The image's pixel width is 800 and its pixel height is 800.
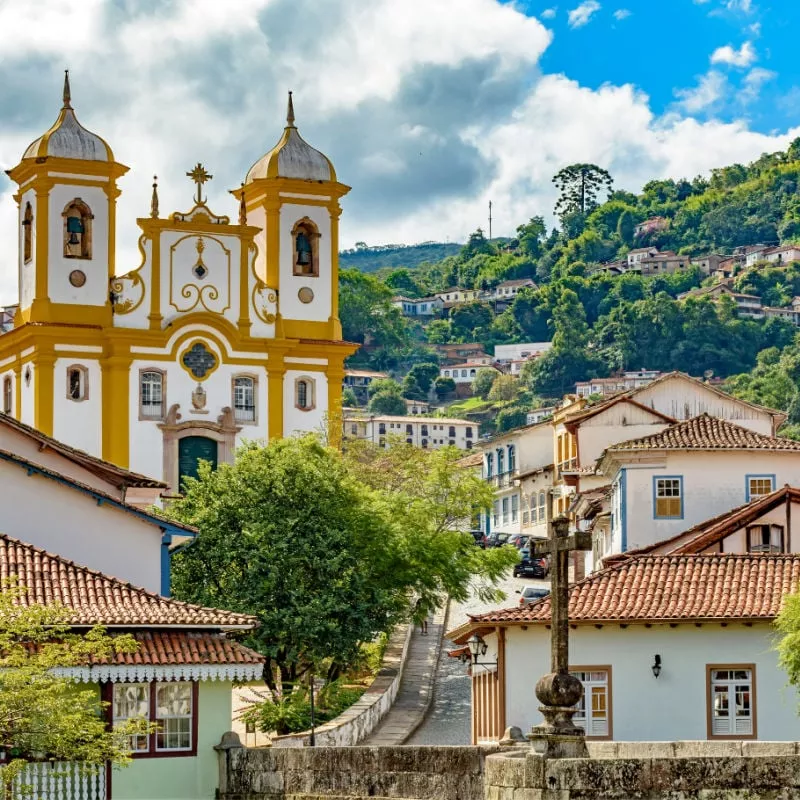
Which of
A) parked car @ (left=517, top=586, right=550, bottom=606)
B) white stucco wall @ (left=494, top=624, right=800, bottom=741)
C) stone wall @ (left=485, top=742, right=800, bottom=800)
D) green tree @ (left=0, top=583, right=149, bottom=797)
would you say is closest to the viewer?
stone wall @ (left=485, top=742, right=800, bottom=800)

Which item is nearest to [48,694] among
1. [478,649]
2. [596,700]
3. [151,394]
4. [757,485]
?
[596,700]

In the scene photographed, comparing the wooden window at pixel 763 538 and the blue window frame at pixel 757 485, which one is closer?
the wooden window at pixel 763 538

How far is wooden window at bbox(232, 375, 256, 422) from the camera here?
292 ft

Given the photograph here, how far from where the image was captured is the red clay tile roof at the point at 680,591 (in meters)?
42.9

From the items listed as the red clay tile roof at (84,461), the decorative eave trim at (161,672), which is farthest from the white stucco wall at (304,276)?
the decorative eave trim at (161,672)

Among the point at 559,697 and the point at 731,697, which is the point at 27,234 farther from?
the point at 559,697

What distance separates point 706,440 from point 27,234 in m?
37.2

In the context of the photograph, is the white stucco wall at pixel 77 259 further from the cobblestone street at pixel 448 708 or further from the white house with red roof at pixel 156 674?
the white house with red roof at pixel 156 674

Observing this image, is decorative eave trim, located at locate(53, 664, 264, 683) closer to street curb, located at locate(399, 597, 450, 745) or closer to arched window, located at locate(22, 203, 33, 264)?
street curb, located at locate(399, 597, 450, 745)

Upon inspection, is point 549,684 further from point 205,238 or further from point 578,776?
point 205,238

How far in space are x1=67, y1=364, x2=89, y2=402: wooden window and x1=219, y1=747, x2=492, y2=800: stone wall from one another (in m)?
53.2

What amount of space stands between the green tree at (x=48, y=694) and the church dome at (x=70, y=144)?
5532 cm

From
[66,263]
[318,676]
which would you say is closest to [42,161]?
[66,263]

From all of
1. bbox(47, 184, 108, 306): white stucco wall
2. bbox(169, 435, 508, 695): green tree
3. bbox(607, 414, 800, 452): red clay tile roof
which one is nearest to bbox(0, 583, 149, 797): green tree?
bbox(169, 435, 508, 695): green tree
